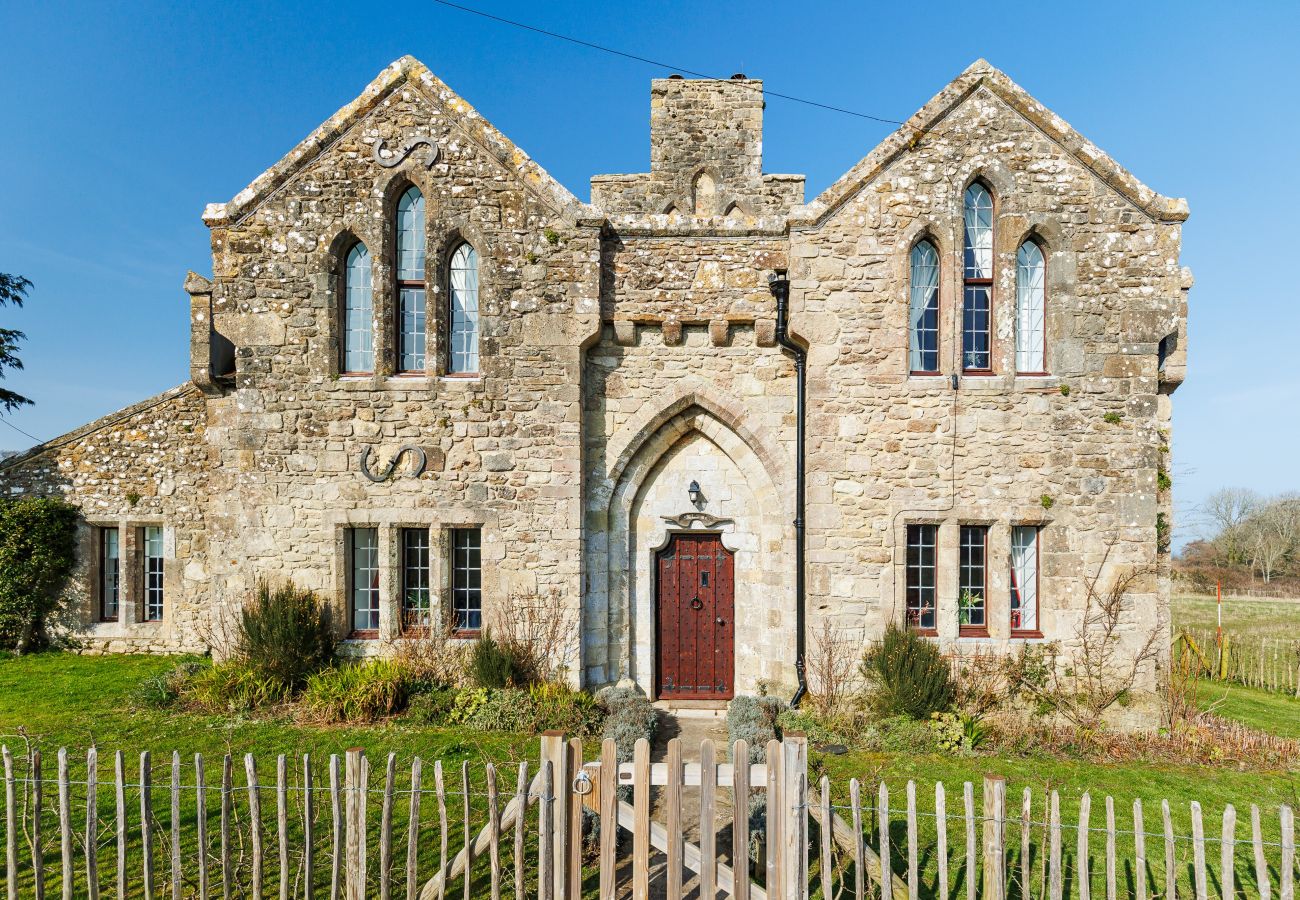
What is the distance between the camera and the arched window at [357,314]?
9.59 meters

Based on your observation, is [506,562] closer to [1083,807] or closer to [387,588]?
[387,588]

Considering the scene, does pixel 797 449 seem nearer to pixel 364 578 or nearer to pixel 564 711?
pixel 564 711

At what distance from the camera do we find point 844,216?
898 cm

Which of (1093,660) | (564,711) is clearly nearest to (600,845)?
(564,711)

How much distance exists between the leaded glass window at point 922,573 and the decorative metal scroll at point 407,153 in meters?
8.86

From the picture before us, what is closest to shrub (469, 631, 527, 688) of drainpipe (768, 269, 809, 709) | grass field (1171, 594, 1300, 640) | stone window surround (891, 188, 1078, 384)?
drainpipe (768, 269, 809, 709)

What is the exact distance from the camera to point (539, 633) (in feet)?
29.6

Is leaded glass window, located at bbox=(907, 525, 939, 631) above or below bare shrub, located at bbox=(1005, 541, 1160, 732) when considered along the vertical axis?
above

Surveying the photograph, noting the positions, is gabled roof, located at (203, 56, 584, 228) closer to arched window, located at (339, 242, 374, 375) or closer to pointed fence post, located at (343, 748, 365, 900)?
arched window, located at (339, 242, 374, 375)

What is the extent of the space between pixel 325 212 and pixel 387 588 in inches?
223

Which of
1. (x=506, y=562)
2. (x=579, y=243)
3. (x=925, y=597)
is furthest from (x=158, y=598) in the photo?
(x=925, y=597)

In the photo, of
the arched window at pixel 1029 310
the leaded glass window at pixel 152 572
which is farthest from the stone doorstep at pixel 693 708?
the leaded glass window at pixel 152 572

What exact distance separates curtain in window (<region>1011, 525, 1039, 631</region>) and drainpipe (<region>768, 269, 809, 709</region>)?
120 inches

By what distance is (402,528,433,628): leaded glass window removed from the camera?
9516 millimetres
